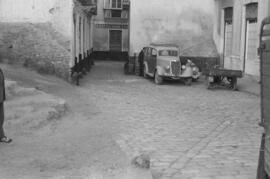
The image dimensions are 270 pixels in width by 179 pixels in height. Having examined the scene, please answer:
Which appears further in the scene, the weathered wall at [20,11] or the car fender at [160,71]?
the car fender at [160,71]

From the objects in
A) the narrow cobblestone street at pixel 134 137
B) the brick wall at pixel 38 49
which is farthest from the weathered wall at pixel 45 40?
the narrow cobblestone street at pixel 134 137

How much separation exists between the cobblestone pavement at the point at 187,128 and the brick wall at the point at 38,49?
4.65 ft

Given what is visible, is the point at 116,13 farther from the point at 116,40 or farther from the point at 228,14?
the point at 228,14

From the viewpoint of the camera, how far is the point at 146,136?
846cm

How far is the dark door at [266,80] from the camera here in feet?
14.4

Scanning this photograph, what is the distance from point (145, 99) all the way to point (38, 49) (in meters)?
5.00

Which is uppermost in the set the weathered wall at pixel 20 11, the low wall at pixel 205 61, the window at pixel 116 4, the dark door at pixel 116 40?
the window at pixel 116 4

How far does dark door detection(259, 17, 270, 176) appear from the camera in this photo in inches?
172

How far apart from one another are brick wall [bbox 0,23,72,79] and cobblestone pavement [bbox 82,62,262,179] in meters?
1.42

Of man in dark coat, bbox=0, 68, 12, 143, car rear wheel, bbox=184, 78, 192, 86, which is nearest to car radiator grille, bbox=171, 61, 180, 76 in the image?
car rear wheel, bbox=184, 78, 192, 86

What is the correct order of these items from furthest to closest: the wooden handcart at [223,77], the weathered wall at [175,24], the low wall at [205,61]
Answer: the weathered wall at [175,24]
the low wall at [205,61]
the wooden handcart at [223,77]

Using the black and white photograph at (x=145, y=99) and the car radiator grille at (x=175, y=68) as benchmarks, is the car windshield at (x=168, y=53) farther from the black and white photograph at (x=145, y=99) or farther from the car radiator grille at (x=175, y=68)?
the car radiator grille at (x=175, y=68)

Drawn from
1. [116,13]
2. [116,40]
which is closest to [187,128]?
[116,40]

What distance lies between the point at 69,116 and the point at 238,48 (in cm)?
1192
